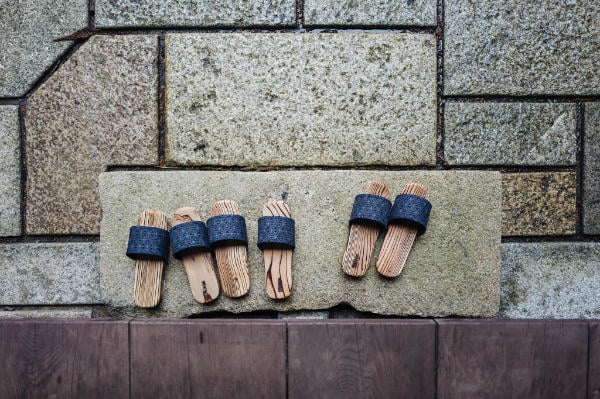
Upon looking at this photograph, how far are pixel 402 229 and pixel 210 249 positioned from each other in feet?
1.91

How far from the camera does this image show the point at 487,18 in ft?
4.40

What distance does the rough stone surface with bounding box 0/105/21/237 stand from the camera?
1.35 metres

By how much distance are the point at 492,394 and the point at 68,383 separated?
1228mm

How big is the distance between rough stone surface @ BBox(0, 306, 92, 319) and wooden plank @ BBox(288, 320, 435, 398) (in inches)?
26.3

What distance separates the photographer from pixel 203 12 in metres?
1.34

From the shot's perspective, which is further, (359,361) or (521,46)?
(521,46)

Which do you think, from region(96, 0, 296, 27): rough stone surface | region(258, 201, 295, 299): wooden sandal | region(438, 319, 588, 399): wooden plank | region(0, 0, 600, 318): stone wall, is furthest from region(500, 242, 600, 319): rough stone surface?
region(96, 0, 296, 27): rough stone surface

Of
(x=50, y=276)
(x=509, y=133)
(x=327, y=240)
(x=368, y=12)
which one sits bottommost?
(x=50, y=276)

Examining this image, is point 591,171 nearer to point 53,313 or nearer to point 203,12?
point 203,12

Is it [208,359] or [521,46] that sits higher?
[521,46]

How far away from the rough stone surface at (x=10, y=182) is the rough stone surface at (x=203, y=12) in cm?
47

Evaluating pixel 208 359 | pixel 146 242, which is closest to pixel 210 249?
pixel 146 242

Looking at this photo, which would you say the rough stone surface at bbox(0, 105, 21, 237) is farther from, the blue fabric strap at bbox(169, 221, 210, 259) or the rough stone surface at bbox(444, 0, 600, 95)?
the rough stone surface at bbox(444, 0, 600, 95)

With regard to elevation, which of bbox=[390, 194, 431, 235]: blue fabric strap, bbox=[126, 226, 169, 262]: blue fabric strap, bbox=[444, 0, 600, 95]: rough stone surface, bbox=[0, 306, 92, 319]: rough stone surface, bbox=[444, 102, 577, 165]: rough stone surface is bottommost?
bbox=[0, 306, 92, 319]: rough stone surface
